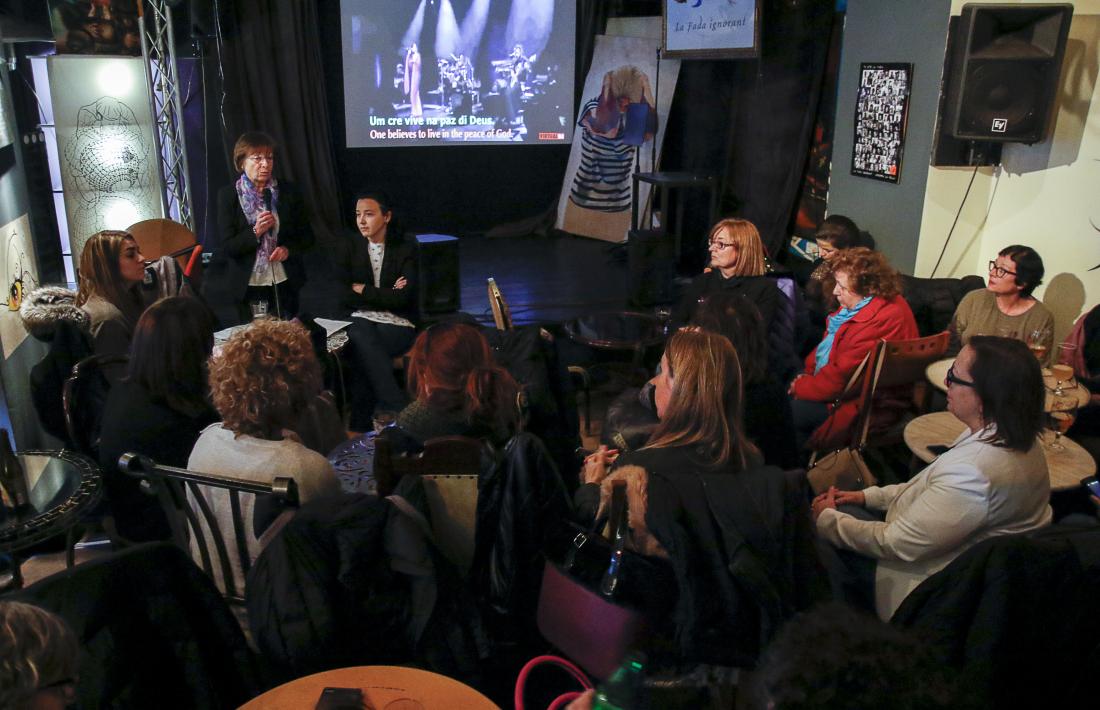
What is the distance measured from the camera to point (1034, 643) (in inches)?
68.2

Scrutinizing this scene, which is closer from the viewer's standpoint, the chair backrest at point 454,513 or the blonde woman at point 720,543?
the blonde woman at point 720,543

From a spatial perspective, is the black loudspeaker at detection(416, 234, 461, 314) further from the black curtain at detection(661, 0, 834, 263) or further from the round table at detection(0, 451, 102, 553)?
the round table at detection(0, 451, 102, 553)

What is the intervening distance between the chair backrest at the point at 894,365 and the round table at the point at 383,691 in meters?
2.08

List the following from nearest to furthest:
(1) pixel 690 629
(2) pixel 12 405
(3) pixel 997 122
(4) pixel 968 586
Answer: (4) pixel 968 586 < (1) pixel 690 629 < (2) pixel 12 405 < (3) pixel 997 122

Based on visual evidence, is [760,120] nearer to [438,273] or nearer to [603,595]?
[438,273]

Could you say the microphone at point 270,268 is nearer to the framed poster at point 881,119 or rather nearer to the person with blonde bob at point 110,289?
the person with blonde bob at point 110,289

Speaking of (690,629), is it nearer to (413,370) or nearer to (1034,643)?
(1034,643)

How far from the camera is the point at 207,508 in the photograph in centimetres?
211

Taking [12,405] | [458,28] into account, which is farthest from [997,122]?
[458,28]

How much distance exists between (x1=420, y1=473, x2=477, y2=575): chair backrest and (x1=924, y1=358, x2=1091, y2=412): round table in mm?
1764

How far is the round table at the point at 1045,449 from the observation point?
106 inches

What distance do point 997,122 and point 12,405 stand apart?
A: 15.6ft

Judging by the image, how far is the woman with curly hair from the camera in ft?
6.92

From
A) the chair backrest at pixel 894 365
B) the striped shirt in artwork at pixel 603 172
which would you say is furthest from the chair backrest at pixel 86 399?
the striped shirt in artwork at pixel 603 172
